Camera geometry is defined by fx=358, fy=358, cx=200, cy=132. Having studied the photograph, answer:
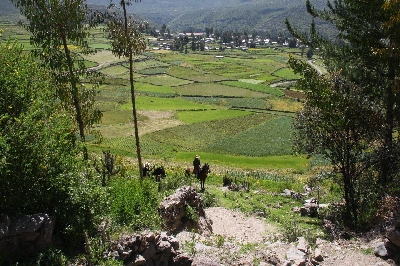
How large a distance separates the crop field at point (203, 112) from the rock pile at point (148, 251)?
34.7ft

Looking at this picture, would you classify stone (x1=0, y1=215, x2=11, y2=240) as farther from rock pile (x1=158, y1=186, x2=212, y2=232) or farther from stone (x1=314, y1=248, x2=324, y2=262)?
stone (x1=314, y1=248, x2=324, y2=262)

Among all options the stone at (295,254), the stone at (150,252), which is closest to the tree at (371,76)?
the stone at (295,254)

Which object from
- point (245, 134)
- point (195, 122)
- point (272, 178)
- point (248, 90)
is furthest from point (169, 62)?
point (272, 178)

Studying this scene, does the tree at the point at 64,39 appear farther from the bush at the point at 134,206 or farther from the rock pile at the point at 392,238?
the rock pile at the point at 392,238

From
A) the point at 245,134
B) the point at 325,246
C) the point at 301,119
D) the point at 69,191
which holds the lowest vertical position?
the point at 245,134

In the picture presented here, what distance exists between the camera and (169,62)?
422 feet

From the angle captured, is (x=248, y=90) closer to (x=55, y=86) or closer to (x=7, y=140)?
(x=55, y=86)

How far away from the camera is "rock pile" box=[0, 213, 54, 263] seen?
10.2 metres

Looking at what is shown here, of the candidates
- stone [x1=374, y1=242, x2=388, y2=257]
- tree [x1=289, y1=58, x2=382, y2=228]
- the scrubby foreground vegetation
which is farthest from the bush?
stone [x1=374, y1=242, x2=388, y2=257]

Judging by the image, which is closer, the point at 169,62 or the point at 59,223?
the point at 59,223

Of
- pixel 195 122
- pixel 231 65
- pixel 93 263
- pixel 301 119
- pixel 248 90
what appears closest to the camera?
pixel 93 263

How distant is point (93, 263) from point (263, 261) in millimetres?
5490

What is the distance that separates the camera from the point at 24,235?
34.4 ft

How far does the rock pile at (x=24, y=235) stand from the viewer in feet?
33.6
